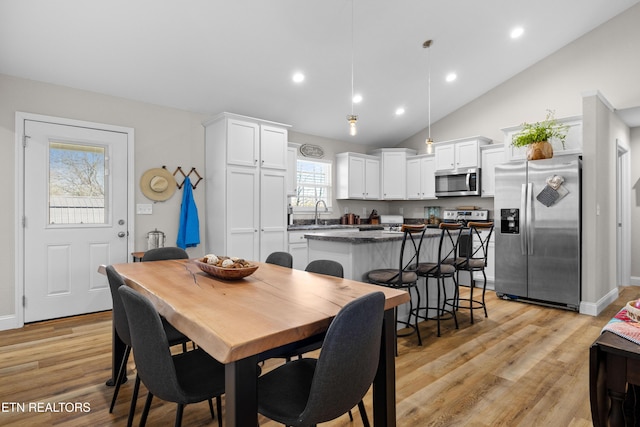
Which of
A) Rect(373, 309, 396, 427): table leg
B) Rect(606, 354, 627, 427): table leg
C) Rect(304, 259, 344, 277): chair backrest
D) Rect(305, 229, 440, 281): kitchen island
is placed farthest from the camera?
Rect(305, 229, 440, 281): kitchen island

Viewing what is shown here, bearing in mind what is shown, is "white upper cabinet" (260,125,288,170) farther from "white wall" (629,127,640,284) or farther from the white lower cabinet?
"white wall" (629,127,640,284)

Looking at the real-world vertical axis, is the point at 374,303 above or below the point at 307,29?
below

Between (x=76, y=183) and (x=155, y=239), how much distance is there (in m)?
1.00

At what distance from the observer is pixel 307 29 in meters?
3.86

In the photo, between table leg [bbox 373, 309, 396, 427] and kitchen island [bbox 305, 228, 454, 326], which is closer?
table leg [bbox 373, 309, 396, 427]

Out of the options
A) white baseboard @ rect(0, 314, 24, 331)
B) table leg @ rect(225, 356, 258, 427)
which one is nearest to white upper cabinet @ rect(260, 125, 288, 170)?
white baseboard @ rect(0, 314, 24, 331)

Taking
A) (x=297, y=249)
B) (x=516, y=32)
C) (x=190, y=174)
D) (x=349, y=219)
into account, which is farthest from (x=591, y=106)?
(x=190, y=174)

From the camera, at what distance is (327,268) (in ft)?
7.29

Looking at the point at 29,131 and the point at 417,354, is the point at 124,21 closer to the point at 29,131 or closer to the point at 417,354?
the point at 29,131

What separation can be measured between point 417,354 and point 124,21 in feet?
12.6

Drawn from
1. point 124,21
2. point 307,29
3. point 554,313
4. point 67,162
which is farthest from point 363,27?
point 554,313

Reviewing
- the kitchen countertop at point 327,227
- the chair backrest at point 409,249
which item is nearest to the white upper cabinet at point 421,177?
the kitchen countertop at point 327,227

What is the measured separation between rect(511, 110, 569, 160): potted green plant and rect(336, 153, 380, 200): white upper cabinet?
2.60 meters

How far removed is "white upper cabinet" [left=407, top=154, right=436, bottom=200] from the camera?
634 centimetres
